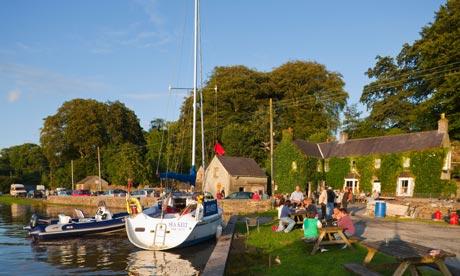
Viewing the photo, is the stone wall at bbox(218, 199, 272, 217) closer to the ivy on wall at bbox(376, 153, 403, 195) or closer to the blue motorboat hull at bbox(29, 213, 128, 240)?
the blue motorboat hull at bbox(29, 213, 128, 240)

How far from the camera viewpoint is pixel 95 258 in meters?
20.0

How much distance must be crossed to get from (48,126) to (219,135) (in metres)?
37.7

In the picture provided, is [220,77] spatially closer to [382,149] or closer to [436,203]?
[382,149]

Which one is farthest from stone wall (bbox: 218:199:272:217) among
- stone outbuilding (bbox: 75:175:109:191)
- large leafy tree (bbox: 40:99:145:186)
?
large leafy tree (bbox: 40:99:145:186)

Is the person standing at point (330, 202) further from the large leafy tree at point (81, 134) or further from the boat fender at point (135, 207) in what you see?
the large leafy tree at point (81, 134)

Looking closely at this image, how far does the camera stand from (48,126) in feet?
300

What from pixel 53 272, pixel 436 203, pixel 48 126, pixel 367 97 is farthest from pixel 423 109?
pixel 48 126

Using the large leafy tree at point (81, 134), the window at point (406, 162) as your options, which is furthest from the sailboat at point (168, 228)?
the large leafy tree at point (81, 134)

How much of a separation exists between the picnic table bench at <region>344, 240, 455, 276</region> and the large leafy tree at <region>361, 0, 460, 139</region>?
45.6 meters

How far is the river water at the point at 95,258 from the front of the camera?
17188 millimetres

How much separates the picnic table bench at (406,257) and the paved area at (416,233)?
158 inches

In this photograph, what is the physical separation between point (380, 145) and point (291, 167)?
10.6 metres

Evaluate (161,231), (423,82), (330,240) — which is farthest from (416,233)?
(423,82)

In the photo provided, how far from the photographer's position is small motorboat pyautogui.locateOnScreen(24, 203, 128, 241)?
2600 centimetres
